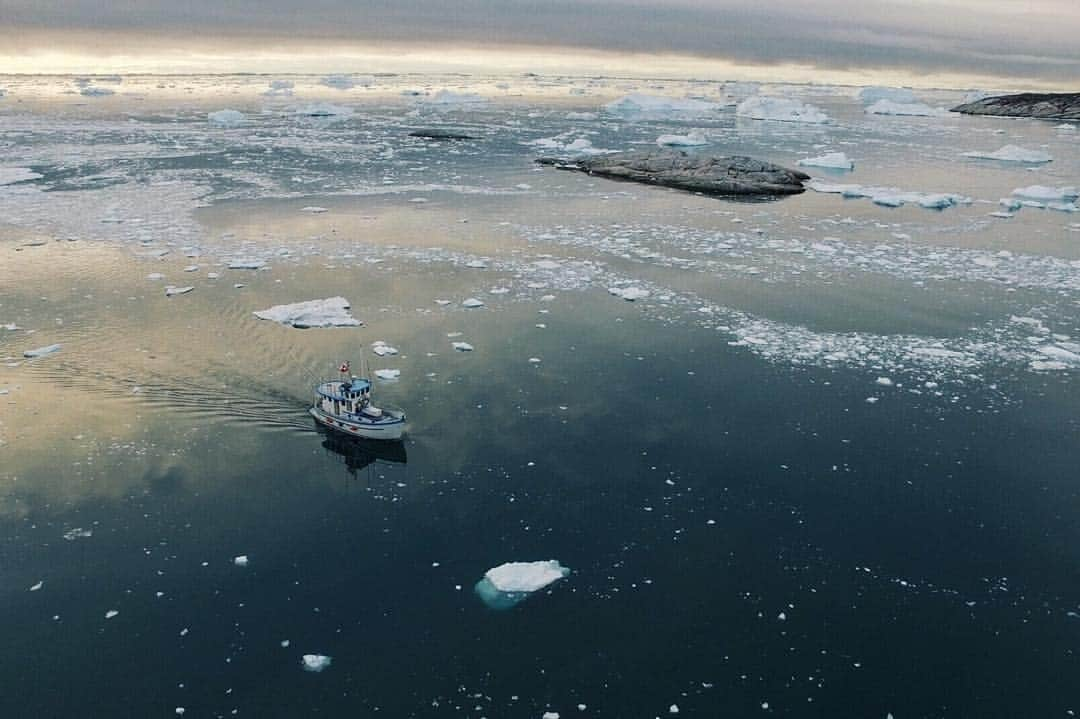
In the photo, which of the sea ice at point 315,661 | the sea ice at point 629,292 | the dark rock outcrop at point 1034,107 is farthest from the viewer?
the dark rock outcrop at point 1034,107

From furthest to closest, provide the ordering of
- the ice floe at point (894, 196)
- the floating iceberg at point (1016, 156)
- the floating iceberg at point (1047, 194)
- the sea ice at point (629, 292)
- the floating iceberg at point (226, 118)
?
the floating iceberg at point (226, 118)
the floating iceberg at point (1016, 156)
the floating iceberg at point (1047, 194)
the ice floe at point (894, 196)
the sea ice at point (629, 292)

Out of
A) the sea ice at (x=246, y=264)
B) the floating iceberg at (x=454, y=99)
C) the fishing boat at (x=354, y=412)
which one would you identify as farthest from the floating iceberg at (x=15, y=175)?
the floating iceberg at (x=454, y=99)

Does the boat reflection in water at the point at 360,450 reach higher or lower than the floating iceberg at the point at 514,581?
higher

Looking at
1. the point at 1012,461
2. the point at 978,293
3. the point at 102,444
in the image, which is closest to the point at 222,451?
the point at 102,444

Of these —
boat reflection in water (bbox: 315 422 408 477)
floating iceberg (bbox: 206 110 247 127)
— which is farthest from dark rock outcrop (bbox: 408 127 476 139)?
boat reflection in water (bbox: 315 422 408 477)

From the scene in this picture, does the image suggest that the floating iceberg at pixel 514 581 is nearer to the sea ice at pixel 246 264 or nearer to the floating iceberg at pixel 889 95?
the sea ice at pixel 246 264

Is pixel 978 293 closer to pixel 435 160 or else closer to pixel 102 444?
pixel 102 444

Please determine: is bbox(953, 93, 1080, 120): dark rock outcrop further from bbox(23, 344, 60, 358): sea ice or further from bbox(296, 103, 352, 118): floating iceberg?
bbox(23, 344, 60, 358): sea ice

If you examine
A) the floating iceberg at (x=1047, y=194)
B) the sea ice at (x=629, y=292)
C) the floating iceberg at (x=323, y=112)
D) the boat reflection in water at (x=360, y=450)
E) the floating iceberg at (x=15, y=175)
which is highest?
the floating iceberg at (x=323, y=112)
